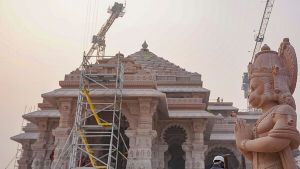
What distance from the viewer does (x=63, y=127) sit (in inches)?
577

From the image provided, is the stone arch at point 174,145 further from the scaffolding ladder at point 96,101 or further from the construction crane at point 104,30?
the construction crane at point 104,30

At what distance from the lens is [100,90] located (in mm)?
14727

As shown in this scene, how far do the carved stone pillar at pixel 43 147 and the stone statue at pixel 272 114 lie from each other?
46.9 ft

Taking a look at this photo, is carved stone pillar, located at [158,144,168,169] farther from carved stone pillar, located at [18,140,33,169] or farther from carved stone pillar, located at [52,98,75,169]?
carved stone pillar, located at [18,140,33,169]

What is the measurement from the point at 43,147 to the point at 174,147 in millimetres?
7271

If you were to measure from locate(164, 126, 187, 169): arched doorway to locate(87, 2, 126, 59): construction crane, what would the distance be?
33.8 m

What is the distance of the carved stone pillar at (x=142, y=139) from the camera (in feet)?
44.9

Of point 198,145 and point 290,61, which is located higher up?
point 290,61

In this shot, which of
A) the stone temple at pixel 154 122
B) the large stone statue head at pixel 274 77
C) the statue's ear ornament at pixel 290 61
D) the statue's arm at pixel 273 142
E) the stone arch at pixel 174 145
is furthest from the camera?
the stone arch at pixel 174 145

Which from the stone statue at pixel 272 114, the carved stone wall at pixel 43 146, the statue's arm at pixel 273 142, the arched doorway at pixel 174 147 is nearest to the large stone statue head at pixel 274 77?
the stone statue at pixel 272 114

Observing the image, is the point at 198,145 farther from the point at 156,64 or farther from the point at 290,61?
the point at 290,61

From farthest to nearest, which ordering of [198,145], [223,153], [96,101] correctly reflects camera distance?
[223,153], [198,145], [96,101]

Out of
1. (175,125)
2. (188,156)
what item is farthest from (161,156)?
(175,125)

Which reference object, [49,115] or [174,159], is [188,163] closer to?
[174,159]
